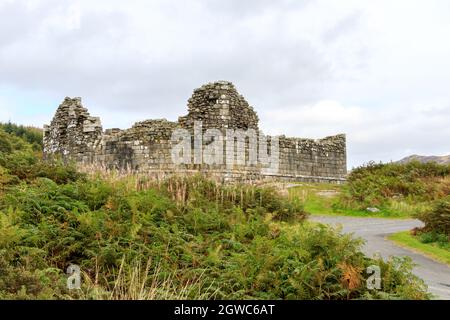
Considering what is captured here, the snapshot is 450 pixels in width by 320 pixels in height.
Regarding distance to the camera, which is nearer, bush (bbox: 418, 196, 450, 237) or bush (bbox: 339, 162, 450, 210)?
bush (bbox: 418, 196, 450, 237)

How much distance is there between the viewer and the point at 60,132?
31.5m

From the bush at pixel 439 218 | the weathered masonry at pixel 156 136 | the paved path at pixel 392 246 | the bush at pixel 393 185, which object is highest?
the weathered masonry at pixel 156 136

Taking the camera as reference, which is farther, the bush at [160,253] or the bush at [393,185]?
the bush at [393,185]

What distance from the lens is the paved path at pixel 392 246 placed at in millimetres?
12103

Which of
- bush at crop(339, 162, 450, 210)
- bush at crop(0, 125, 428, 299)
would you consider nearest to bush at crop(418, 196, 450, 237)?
bush at crop(0, 125, 428, 299)

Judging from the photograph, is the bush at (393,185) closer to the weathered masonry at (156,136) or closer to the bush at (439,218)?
the weathered masonry at (156,136)

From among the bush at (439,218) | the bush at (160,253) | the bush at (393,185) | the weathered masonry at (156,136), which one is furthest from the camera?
the weathered masonry at (156,136)

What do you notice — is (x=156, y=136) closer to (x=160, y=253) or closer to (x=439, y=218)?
(x=439, y=218)

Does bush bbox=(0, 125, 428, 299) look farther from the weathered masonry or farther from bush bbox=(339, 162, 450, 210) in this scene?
bush bbox=(339, 162, 450, 210)

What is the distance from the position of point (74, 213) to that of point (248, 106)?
1719 centimetres

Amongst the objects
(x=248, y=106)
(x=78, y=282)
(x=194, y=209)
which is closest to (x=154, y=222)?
(x=194, y=209)

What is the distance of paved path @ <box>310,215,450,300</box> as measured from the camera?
12.1 meters

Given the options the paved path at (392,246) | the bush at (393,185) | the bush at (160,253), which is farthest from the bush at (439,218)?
the bush at (393,185)

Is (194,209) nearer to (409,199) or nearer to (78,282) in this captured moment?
(78,282)
